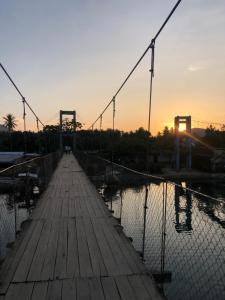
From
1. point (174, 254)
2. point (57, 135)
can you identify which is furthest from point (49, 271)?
point (57, 135)

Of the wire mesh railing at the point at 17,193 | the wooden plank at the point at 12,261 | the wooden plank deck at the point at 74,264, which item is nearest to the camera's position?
the wooden plank deck at the point at 74,264

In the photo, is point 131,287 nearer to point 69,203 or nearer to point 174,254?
point 69,203

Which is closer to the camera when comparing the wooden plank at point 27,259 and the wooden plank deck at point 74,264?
the wooden plank deck at point 74,264

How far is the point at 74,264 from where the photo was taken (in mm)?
3285

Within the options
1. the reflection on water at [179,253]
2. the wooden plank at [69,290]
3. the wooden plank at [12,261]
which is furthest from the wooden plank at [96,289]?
the reflection on water at [179,253]

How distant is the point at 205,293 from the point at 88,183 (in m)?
4.26

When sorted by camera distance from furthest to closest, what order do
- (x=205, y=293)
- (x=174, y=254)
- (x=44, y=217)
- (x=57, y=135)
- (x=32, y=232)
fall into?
(x=57, y=135), (x=174, y=254), (x=205, y=293), (x=44, y=217), (x=32, y=232)

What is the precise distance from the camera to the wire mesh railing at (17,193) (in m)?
4.71

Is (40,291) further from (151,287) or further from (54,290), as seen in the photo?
(151,287)

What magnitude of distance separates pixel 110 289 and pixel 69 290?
0.26 metres

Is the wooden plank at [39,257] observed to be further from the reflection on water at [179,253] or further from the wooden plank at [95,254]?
the reflection on water at [179,253]

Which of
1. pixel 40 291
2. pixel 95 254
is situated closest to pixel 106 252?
pixel 95 254

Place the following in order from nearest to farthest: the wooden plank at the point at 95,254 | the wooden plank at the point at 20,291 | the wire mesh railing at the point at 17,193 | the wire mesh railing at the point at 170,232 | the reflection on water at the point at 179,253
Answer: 1. the wooden plank at the point at 20,291
2. the wooden plank at the point at 95,254
3. the wire mesh railing at the point at 17,193
4. the wire mesh railing at the point at 170,232
5. the reflection on water at the point at 179,253

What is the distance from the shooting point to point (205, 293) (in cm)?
653
